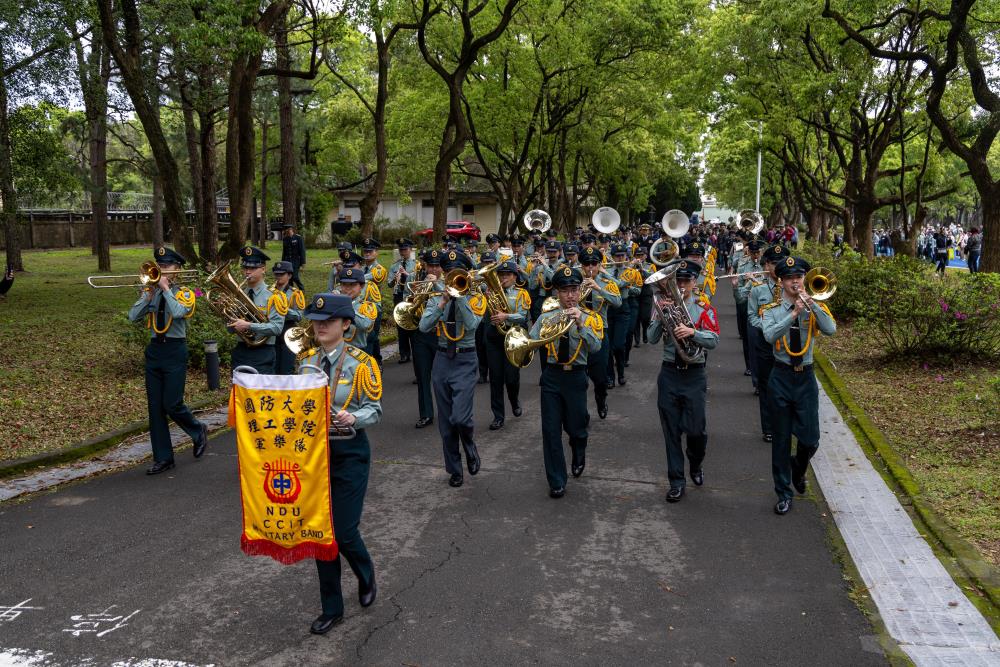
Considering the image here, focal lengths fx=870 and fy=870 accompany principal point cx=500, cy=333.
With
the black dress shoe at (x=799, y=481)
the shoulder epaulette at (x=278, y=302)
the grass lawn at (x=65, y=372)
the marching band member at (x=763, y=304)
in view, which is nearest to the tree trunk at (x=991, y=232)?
the marching band member at (x=763, y=304)

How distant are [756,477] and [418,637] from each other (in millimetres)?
4280

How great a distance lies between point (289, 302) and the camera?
9.59 m

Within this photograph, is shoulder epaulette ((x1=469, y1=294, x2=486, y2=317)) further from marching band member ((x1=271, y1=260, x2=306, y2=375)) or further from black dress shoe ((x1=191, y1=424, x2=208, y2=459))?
black dress shoe ((x1=191, y1=424, x2=208, y2=459))

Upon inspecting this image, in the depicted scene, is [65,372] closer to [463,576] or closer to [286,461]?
[463,576]

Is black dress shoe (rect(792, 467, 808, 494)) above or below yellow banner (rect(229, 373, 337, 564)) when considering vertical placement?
below

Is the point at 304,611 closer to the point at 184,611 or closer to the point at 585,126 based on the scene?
the point at 184,611

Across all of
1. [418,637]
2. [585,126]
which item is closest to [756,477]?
[418,637]

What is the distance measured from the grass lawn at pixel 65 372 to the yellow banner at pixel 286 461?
502 centimetres

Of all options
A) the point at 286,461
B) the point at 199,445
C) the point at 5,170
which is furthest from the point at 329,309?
the point at 5,170

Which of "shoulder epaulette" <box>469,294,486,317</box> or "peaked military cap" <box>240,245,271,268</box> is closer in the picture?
"shoulder epaulette" <box>469,294,486,317</box>

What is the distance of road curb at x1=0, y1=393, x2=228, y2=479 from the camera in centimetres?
819

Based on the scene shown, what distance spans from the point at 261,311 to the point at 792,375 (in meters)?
5.02

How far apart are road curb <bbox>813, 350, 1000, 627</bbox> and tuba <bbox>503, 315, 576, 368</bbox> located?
3245mm

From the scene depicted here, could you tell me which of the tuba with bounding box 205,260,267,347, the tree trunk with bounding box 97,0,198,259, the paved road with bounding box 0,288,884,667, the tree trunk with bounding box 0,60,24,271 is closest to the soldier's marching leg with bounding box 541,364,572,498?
the paved road with bounding box 0,288,884,667
